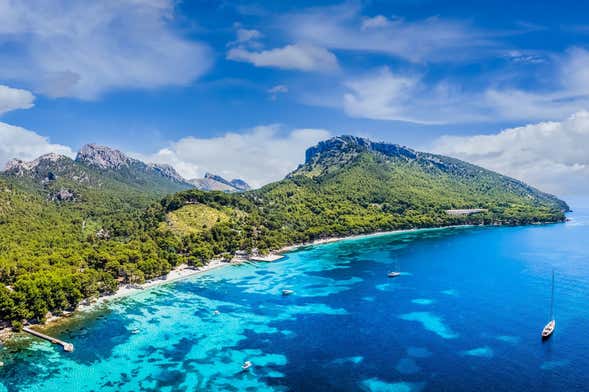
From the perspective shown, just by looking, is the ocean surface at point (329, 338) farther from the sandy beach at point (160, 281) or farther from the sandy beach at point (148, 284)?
the sandy beach at point (160, 281)

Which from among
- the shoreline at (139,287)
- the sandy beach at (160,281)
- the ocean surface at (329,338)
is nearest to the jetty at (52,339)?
the ocean surface at (329,338)

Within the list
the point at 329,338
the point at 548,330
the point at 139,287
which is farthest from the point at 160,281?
the point at 548,330

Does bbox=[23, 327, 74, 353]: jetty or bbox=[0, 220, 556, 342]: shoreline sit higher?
bbox=[0, 220, 556, 342]: shoreline

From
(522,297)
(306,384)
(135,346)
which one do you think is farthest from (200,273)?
(522,297)

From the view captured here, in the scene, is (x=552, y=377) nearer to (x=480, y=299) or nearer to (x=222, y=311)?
(x=480, y=299)

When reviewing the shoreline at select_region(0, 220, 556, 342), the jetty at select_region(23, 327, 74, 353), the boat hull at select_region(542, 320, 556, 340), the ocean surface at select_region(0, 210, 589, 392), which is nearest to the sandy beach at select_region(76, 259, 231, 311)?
the shoreline at select_region(0, 220, 556, 342)

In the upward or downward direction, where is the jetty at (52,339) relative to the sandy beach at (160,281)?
downward

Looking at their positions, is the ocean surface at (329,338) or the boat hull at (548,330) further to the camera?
the boat hull at (548,330)

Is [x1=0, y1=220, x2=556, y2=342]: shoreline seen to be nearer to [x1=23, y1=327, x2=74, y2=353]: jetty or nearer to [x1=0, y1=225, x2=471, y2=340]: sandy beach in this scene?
[x1=0, y1=225, x2=471, y2=340]: sandy beach
